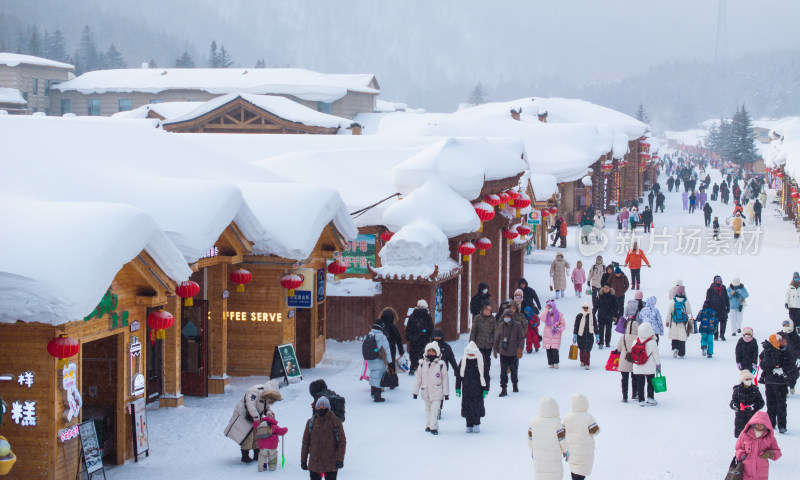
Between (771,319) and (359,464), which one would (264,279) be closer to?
(359,464)

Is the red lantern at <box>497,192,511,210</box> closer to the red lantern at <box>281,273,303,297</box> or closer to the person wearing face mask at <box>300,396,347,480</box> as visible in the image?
the red lantern at <box>281,273,303,297</box>

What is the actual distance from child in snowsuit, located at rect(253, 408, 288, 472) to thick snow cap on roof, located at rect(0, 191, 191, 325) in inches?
97.0

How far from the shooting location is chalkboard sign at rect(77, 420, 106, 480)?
1080 centimetres

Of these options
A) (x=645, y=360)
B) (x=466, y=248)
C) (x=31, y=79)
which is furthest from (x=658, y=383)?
(x=31, y=79)

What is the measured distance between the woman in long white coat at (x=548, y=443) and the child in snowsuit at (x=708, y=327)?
988 centimetres

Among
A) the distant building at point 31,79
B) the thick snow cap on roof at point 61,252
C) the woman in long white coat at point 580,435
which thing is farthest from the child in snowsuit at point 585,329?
the distant building at point 31,79

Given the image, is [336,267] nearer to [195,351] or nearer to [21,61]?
A: [195,351]

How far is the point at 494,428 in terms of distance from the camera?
45.2 feet

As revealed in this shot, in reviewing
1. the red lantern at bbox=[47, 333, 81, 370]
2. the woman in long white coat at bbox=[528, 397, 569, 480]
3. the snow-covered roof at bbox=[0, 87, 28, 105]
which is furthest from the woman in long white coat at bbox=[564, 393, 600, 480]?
the snow-covered roof at bbox=[0, 87, 28, 105]

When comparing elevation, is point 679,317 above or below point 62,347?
below

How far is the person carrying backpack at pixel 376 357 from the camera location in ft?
50.4

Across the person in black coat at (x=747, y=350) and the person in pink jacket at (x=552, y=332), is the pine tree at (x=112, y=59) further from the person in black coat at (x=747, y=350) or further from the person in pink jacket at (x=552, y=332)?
the person in black coat at (x=747, y=350)

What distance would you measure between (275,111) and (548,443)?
33798 mm

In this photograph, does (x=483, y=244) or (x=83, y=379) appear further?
(x=483, y=244)
